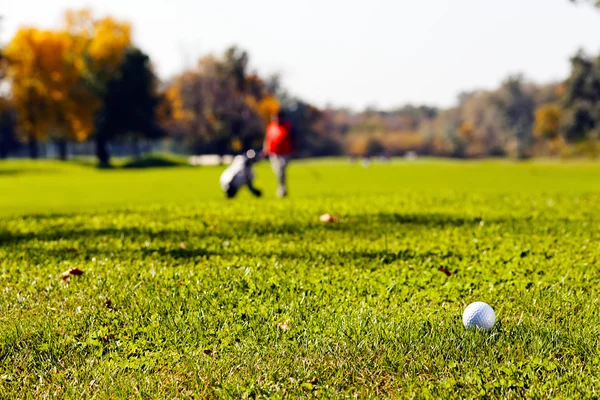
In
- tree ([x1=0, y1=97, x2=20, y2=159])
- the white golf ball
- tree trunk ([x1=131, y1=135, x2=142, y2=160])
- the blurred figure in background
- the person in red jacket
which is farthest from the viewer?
tree ([x1=0, y1=97, x2=20, y2=159])

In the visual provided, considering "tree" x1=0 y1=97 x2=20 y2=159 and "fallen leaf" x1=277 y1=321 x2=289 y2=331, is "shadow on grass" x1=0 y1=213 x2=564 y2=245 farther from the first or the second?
"tree" x1=0 y1=97 x2=20 y2=159

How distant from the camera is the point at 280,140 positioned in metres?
18.2

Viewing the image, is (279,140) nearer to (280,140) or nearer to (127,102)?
(280,140)

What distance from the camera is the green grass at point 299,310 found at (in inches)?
186

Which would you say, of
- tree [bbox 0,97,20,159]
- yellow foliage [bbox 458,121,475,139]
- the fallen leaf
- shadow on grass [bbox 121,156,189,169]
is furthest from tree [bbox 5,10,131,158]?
yellow foliage [bbox 458,121,475,139]

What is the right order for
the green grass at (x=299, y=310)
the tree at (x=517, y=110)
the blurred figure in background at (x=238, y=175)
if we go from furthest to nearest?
the tree at (x=517, y=110)
the blurred figure in background at (x=238, y=175)
the green grass at (x=299, y=310)

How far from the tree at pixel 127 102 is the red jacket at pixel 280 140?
56.4 m

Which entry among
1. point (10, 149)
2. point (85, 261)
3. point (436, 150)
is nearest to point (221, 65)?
point (10, 149)

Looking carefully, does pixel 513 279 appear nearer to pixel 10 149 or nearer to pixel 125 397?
pixel 125 397

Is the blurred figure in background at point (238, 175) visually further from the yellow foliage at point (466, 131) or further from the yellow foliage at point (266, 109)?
the yellow foliage at point (466, 131)

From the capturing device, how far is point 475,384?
4586 mm

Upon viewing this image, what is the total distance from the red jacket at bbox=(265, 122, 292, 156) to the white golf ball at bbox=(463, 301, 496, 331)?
1305cm

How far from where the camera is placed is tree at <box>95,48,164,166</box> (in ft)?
234

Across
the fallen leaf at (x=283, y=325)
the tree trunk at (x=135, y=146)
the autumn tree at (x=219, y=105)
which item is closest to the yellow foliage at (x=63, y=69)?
the tree trunk at (x=135, y=146)
